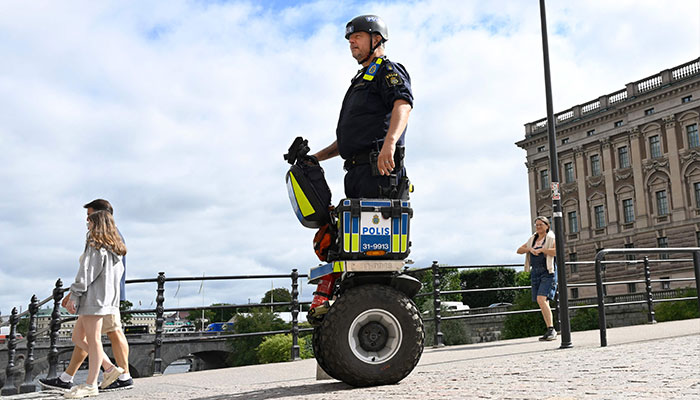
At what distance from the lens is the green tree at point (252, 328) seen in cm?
4384

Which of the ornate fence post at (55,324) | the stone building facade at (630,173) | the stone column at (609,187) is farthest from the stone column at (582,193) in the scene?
the ornate fence post at (55,324)

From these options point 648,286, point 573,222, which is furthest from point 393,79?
point 573,222

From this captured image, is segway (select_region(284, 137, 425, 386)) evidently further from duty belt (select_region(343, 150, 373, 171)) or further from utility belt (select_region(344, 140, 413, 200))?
duty belt (select_region(343, 150, 373, 171))

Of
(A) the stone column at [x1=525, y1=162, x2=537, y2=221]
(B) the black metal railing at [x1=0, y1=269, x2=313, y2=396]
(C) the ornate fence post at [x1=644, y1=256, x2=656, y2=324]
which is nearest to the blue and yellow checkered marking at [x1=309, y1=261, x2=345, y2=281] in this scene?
(B) the black metal railing at [x1=0, y1=269, x2=313, y2=396]

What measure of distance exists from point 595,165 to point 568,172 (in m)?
2.95

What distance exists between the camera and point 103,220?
18.4 feet

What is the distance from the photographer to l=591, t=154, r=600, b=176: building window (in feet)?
170

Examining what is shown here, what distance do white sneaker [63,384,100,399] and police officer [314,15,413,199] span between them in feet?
9.05

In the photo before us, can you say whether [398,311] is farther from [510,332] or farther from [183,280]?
[510,332]

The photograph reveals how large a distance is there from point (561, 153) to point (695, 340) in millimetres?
50662

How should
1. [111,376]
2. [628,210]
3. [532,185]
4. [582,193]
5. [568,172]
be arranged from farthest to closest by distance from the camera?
[532,185]
[568,172]
[582,193]
[628,210]
[111,376]

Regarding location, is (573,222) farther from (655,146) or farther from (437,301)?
(437,301)

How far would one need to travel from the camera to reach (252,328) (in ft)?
148

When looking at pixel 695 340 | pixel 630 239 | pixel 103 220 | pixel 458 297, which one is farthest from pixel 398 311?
pixel 458 297
